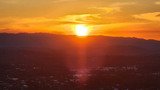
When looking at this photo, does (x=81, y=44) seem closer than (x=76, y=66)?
No

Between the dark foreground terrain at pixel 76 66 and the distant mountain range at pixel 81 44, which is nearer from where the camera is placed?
the dark foreground terrain at pixel 76 66

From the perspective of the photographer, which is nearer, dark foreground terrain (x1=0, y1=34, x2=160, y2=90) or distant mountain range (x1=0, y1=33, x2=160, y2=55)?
dark foreground terrain (x1=0, y1=34, x2=160, y2=90)

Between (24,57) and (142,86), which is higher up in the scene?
(24,57)

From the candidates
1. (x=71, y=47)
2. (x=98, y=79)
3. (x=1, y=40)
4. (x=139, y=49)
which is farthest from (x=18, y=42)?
(x=98, y=79)

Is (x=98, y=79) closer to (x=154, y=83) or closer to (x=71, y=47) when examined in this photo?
(x=154, y=83)

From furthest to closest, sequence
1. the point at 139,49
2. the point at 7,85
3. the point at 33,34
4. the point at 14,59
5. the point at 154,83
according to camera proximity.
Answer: the point at 33,34, the point at 139,49, the point at 14,59, the point at 154,83, the point at 7,85
